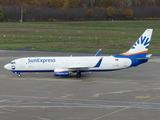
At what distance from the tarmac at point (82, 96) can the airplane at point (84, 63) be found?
1.45m

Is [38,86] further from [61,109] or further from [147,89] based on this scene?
[147,89]

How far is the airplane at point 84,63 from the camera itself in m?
48.6

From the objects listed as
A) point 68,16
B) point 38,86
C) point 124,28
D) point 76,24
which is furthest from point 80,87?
point 68,16

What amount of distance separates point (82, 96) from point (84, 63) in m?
12.3

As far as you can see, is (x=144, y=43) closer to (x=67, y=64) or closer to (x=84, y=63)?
(x=84, y=63)

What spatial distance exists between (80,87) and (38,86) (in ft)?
19.4

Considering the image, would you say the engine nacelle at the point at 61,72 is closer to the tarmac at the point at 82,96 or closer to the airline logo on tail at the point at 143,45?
the tarmac at the point at 82,96

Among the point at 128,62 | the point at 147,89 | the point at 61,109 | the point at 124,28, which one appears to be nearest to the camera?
the point at 61,109

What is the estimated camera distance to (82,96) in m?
37.2

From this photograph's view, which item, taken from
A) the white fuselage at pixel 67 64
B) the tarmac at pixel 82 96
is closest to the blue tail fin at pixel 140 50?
the white fuselage at pixel 67 64

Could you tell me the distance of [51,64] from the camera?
49.1 m

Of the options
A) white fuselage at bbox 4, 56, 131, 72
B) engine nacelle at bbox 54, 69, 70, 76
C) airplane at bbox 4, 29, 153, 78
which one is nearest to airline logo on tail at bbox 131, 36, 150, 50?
airplane at bbox 4, 29, 153, 78

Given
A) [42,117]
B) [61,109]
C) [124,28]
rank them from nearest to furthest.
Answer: [42,117] → [61,109] → [124,28]

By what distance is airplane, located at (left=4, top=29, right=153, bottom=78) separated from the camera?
160 ft
